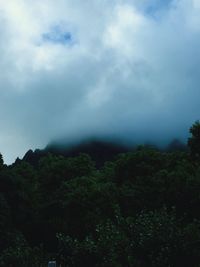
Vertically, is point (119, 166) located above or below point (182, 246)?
above

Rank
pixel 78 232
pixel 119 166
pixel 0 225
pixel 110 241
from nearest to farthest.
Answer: pixel 110 241, pixel 0 225, pixel 78 232, pixel 119 166

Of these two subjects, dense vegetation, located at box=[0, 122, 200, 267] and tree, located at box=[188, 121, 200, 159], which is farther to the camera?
tree, located at box=[188, 121, 200, 159]

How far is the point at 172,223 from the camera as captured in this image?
746 inches

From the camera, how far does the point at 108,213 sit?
39906mm

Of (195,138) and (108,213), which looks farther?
(195,138)

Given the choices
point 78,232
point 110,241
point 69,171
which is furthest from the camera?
point 69,171

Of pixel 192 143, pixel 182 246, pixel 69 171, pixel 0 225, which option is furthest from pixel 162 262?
pixel 69 171

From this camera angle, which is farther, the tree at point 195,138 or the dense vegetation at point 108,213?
the tree at point 195,138

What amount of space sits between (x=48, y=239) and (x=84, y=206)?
3561 mm

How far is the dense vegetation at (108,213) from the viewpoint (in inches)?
723

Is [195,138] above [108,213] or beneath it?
above

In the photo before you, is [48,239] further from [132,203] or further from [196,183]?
[196,183]

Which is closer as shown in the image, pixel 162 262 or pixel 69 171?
pixel 162 262

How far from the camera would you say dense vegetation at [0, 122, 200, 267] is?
18375mm
